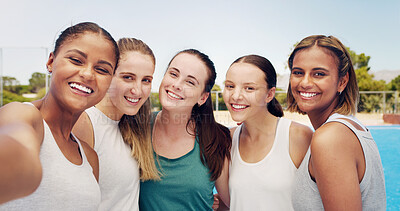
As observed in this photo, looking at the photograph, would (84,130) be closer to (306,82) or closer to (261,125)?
(261,125)

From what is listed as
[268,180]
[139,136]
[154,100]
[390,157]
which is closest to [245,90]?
[268,180]

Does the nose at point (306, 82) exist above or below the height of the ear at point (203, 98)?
above

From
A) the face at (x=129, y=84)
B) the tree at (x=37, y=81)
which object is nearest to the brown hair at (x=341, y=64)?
the face at (x=129, y=84)

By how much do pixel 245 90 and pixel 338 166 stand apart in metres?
0.96

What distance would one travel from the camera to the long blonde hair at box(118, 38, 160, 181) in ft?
6.67

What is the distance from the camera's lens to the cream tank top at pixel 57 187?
1.06 m

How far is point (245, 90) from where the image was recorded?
209 centimetres

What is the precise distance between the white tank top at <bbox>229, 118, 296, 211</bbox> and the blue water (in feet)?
20.5

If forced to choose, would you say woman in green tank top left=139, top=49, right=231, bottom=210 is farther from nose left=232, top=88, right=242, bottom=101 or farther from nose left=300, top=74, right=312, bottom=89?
nose left=300, top=74, right=312, bottom=89

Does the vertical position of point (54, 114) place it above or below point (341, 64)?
below

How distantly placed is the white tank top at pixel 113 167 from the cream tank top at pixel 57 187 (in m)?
0.53

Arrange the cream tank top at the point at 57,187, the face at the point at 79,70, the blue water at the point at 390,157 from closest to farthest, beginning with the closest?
the cream tank top at the point at 57,187, the face at the point at 79,70, the blue water at the point at 390,157

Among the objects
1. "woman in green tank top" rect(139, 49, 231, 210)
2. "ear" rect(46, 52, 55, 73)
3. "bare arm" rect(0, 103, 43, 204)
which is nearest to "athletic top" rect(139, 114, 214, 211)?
"woman in green tank top" rect(139, 49, 231, 210)

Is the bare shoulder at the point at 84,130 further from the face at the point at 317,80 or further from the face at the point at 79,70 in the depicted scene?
the face at the point at 317,80
